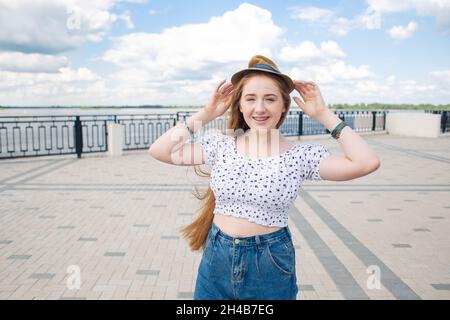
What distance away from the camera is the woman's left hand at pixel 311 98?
5.66ft

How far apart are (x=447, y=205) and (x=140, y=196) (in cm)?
515

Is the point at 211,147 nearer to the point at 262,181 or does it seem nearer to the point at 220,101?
the point at 220,101

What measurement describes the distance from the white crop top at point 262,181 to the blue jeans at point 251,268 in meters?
0.09

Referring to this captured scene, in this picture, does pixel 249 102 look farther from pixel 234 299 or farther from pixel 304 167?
pixel 234 299

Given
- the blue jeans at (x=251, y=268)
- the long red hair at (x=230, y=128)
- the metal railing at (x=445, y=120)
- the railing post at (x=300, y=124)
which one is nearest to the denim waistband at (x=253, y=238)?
the blue jeans at (x=251, y=268)

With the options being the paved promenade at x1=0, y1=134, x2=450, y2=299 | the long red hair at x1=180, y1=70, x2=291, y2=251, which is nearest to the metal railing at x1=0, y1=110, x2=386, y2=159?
the paved promenade at x1=0, y1=134, x2=450, y2=299

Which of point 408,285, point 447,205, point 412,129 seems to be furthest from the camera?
point 412,129

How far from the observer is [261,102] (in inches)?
67.9

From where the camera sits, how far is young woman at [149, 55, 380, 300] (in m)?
1.70

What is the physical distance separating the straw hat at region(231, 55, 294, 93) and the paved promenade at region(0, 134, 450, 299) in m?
2.38

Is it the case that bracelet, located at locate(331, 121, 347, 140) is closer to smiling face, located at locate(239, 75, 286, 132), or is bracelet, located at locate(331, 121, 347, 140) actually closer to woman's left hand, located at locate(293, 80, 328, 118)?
woman's left hand, located at locate(293, 80, 328, 118)

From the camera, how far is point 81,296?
356cm

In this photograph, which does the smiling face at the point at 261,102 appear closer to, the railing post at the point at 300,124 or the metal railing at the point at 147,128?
the metal railing at the point at 147,128
